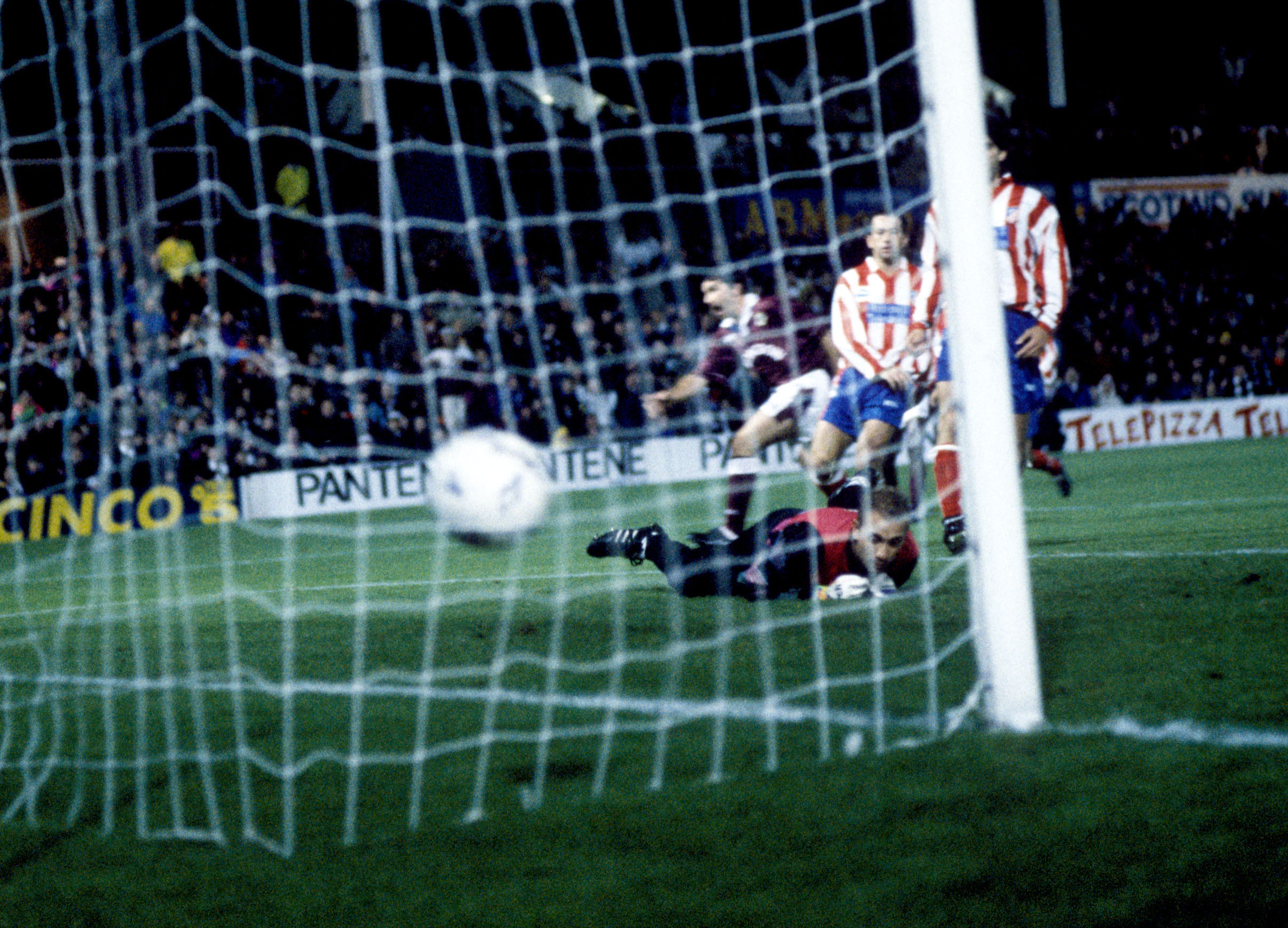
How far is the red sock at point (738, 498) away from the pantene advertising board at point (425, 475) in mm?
5550

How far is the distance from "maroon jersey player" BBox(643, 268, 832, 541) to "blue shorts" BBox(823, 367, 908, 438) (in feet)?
0.79

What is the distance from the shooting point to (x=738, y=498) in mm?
6535

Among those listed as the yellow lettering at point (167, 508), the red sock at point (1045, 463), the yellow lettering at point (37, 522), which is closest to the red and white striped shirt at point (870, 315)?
the red sock at point (1045, 463)

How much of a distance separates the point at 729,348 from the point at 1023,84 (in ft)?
55.6

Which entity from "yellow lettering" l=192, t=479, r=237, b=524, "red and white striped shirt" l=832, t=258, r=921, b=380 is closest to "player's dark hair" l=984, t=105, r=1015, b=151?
"yellow lettering" l=192, t=479, r=237, b=524

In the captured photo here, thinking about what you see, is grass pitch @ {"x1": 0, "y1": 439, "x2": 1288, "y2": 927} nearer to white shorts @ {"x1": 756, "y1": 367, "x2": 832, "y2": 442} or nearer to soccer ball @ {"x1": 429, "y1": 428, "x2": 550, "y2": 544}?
soccer ball @ {"x1": 429, "y1": 428, "x2": 550, "y2": 544}

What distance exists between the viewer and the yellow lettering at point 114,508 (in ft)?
39.7

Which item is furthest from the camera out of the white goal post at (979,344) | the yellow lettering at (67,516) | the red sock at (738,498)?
the yellow lettering at (67,516)

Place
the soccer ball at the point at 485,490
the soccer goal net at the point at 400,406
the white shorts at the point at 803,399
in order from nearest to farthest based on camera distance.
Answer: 1. the soccer goal net at the point at 400,406
2. the soccer ball at the point at 485,490
3. the white shorts at the point at 803,399

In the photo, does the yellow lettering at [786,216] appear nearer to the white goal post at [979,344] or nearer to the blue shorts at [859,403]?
the blue shorts at [859,403]

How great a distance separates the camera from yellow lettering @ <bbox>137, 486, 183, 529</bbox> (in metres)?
12.5

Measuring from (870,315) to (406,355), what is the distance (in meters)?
6.36

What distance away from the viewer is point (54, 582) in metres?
8.05

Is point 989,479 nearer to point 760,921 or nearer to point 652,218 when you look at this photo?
point 760,921
